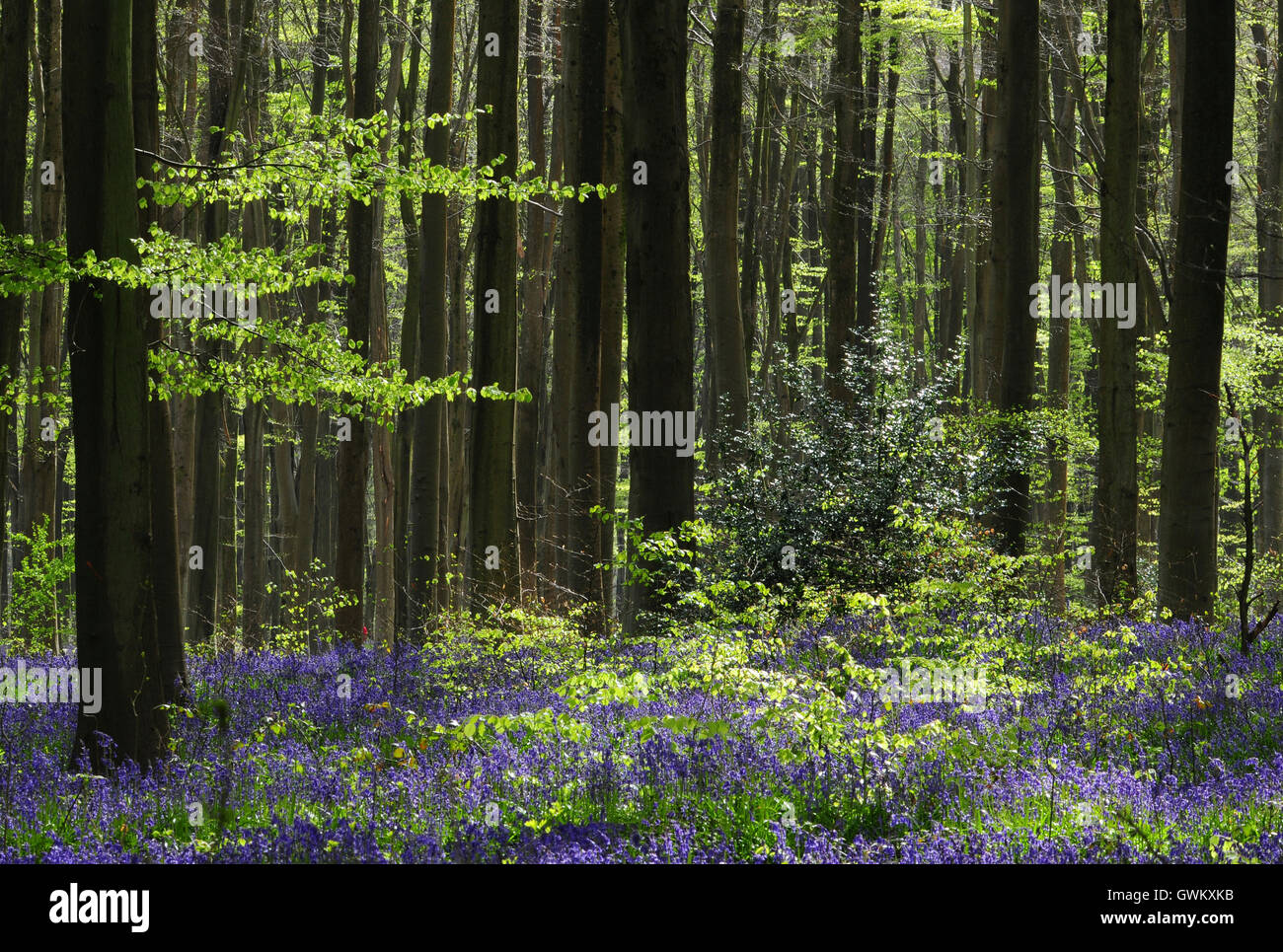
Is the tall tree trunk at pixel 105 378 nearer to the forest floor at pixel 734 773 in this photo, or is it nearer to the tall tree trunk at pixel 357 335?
the forest floor at pixel 734 773

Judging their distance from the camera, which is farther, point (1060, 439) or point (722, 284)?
point (1060, 439)

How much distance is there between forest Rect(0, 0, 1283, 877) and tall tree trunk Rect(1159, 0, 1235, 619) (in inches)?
1.4

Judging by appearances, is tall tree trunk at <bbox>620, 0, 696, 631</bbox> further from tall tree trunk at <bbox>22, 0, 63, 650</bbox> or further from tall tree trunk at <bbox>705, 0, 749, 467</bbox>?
tall tree trunk at <bbox>22, 0, 63, 650</bbox>

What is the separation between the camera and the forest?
15.2 ft

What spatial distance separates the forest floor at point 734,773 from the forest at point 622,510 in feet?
0.11

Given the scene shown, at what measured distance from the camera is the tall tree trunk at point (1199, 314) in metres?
9.85

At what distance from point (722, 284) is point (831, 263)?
344 cm

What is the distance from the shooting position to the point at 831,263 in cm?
1755

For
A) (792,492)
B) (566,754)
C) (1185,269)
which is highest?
(1185,269)

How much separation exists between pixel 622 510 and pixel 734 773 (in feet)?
26.1

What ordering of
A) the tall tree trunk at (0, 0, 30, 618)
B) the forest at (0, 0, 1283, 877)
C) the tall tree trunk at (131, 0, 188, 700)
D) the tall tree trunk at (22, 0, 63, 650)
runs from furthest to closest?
the tall tree trunk at (22, 0, 63, 650)
the tall tree trunk at (0, 0, 30, 618)
the tall tree trunk at (131, 0, 188, 700)
the forest at (0, 0, 1283, 877)

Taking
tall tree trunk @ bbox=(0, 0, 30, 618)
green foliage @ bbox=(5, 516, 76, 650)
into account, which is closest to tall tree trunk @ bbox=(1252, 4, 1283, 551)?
tall tree trunk @ bbox=(0, 0, 30, 618)
